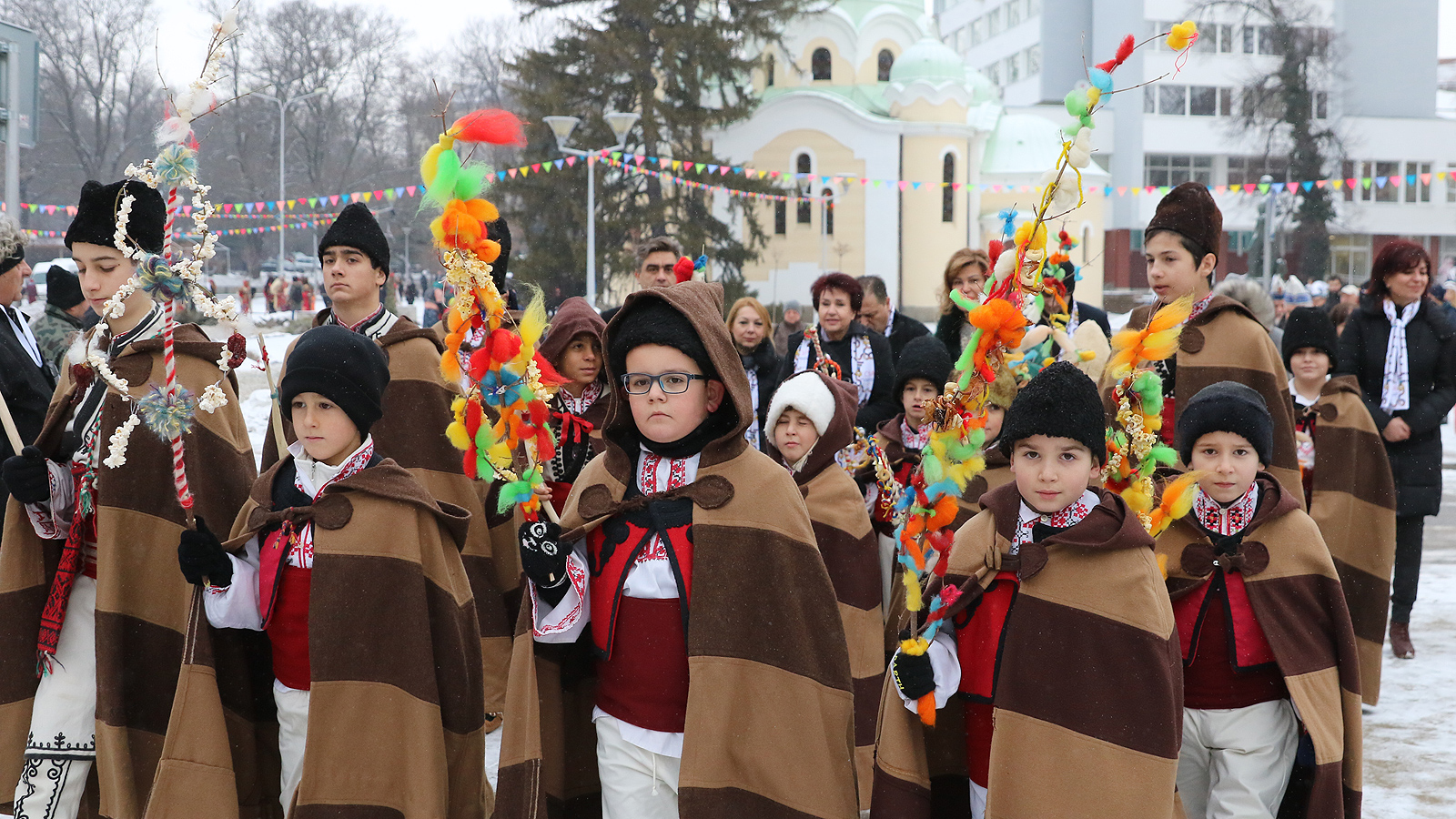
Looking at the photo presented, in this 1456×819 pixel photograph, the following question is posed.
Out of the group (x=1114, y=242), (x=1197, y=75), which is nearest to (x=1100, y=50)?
(x=1197, y=75)

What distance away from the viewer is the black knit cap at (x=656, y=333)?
3492mm

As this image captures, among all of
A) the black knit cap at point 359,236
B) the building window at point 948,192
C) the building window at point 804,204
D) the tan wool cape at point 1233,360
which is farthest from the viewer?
the building window at point 948,192

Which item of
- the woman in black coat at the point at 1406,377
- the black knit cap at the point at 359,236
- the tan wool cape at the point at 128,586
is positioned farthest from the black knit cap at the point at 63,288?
the woman in black coat at the point at 1406,377

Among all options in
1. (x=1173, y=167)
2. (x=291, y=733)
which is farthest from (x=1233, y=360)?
(x=1173, y=167)

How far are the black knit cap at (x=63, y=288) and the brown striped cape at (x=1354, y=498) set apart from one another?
7125mm

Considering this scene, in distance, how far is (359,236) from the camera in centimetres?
548

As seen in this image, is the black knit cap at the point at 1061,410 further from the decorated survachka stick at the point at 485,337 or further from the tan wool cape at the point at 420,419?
the tan wool cape at the point at 420,419

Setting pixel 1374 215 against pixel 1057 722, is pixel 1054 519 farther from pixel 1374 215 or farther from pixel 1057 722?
pixel 1374 215

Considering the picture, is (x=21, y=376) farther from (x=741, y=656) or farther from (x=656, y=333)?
(x=741, y=656)

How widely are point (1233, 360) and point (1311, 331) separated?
7.49ft

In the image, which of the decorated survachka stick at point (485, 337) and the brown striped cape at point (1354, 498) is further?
the brown striped cape at point (1354, 498)

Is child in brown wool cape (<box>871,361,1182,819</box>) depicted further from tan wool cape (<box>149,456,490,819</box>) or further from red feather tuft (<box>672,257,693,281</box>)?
red feather tuft (<box>672,257,693,281</box>)

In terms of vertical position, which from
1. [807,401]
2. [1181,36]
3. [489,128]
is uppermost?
[1181,36]

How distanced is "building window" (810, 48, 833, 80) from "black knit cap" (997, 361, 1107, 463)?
1985 inches
